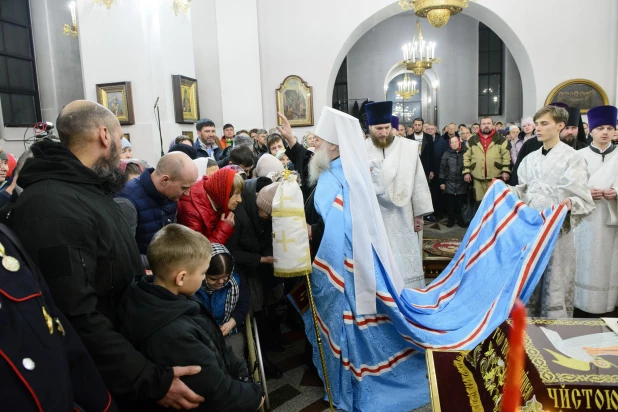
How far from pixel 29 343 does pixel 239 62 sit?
9.76 m

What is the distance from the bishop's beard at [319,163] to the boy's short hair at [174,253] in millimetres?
1405

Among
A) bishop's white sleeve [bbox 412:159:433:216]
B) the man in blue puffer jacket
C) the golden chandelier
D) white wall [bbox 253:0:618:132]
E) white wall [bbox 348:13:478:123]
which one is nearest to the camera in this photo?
the man in blue puffer jacket

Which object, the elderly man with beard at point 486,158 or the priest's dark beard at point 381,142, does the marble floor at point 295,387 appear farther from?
the elderly man with beard at point 486,158

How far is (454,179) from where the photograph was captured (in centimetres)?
794

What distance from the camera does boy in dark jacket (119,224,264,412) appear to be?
158 cm

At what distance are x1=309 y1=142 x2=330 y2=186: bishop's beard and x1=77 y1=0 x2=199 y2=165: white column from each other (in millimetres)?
5710

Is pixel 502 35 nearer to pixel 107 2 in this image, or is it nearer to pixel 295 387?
pixel 107 2

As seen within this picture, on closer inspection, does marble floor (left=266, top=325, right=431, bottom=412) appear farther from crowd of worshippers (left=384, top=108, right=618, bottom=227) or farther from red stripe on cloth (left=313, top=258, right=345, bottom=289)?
crowd of worshippers (left=384, top=108, right=618, bottom=227)

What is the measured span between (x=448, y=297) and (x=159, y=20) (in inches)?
278

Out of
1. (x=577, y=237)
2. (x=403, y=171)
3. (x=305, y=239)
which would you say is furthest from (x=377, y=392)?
(x=577, y=237)

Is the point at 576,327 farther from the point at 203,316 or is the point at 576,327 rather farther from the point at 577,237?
the point at 577,237

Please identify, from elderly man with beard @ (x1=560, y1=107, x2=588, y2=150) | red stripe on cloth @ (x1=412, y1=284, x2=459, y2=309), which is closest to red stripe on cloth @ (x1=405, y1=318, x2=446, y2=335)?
red stripe on cloth @ (x1=412, y1=284, x2=459, y2=309)

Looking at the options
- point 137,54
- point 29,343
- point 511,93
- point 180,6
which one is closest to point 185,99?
point 137,54

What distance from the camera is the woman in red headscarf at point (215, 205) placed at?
2.57 metres
